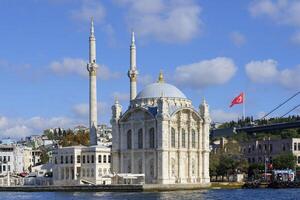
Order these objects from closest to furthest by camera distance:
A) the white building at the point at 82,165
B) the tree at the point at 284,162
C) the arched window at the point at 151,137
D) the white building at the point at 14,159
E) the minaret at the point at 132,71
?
the arched window at the point at 151,137 → the white building at the point at 82,165 → the minaret at the point at 132,71 → the tree at the point at 284,162 → the white building at the point at 14,159

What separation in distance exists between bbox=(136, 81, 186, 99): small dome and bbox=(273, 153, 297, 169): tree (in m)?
22.9

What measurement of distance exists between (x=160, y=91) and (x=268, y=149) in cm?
3802

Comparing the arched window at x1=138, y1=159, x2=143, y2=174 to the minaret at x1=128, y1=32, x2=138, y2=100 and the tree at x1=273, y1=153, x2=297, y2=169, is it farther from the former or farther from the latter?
the tree at x1=273, y1=153, x2=297, y2=169

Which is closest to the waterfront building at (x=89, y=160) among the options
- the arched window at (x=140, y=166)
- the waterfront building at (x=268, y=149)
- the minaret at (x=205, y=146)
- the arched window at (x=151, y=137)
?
the arched window at (x=140, y=166)

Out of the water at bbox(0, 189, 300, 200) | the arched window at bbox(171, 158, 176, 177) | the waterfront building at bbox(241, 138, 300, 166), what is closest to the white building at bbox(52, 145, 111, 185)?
the arched window at bbox(171, 158, 176, 177)

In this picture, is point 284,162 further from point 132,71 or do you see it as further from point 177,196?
point 177,196

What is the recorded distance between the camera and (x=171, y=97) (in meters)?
87.0

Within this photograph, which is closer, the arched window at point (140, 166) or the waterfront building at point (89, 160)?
the arched window at point (140, 166)

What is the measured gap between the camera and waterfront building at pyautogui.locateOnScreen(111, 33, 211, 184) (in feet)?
268

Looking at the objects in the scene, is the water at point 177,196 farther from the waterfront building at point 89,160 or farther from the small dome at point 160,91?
the small dome at point 160,91

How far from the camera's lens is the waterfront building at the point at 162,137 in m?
81.8

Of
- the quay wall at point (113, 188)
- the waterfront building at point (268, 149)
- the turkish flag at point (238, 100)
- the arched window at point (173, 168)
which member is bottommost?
the quay wall at point (113, 188)

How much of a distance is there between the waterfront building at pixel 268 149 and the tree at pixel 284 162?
568cm

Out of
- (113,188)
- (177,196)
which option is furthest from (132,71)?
(177,196)
